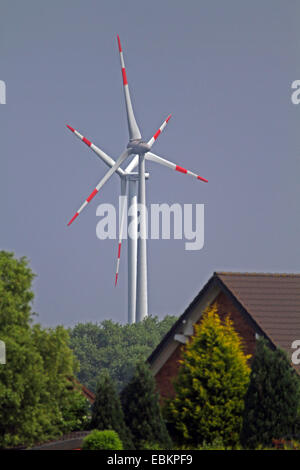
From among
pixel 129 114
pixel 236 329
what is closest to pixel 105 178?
pixel 129 114

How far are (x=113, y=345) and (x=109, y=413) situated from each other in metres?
118

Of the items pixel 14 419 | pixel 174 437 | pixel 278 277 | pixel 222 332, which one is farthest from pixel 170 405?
pixel 278 277

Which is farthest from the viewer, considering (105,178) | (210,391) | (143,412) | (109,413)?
(105,178)

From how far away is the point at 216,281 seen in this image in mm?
33312

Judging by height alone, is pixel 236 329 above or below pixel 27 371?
above

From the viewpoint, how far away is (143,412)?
27203mm

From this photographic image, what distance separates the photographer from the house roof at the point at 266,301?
3152 centimetres

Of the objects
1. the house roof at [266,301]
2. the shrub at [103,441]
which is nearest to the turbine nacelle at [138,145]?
the house roof at [266,301]

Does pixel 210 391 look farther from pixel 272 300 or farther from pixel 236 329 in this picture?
pixel 272 300

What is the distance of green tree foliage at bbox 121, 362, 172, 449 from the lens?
27.0 m

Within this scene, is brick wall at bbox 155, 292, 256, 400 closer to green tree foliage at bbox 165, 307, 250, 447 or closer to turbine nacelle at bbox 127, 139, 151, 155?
green tree foliage at bbox 165, 307, 250, 447

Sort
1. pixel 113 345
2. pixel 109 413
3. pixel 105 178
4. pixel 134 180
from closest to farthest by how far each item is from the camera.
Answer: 1. pixel 109 413
2. pixel 105 178
3. pixel 134 180
4. pixel 113 345

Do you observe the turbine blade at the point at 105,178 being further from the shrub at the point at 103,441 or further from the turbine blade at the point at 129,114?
the shrub at the point at 103,441
